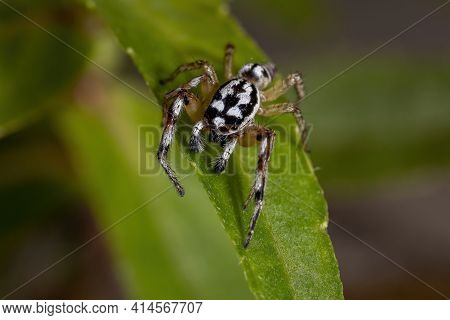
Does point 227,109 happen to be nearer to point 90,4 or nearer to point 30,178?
point 90,4

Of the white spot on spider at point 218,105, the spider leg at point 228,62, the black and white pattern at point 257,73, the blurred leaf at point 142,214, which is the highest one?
the spider leg at point 228,62

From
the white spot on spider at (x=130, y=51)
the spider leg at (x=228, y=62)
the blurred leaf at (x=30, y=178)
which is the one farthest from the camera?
the blurred leaf at (x=30, y=178)

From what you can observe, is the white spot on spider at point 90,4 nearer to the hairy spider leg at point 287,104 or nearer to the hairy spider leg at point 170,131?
the hairy spider leg at point 170,131

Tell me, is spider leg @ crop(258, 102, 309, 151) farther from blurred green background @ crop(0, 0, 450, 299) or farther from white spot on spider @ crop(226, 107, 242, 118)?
blurred green background @ crop(0, 0, 450, 299)

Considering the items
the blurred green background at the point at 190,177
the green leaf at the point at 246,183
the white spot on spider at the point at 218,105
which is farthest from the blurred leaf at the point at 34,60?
the white spot on spider at the point at 218,105

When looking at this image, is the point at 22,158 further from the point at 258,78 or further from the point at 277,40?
the point at 277,40
